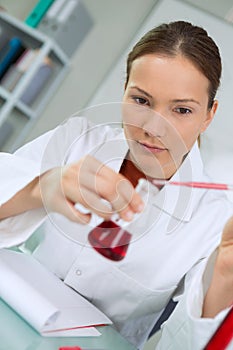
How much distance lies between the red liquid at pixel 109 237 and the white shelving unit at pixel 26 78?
37cm

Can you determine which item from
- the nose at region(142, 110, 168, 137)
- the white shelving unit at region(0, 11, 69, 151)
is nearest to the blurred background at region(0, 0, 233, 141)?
the white shelving unit at region(0, 11, 69, 151)

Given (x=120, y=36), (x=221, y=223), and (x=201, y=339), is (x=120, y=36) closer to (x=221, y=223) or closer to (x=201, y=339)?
(x=221, y=223)

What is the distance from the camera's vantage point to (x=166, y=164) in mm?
489

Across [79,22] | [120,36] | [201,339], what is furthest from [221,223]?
[79,22]

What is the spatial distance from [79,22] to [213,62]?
35 cm

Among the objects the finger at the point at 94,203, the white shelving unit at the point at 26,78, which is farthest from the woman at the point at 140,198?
the white shelving unit at the point at 26,78

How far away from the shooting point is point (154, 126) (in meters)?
0.47

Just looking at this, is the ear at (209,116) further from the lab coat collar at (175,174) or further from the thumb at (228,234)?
the thumb at (228,234)

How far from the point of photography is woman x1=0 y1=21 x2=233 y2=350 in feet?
1.47

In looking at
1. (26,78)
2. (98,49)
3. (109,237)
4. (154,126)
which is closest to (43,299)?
(109,237)

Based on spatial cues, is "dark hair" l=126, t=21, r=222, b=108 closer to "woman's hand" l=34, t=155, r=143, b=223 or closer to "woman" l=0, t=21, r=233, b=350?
"woman" l=0, t=21, r=233, b=350

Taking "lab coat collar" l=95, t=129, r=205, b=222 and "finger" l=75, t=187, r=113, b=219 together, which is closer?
"finger" l=75, t=187, r=113, b=219

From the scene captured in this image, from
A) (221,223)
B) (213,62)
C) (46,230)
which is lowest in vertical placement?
(46,230)

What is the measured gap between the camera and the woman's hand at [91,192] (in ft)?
1.27
